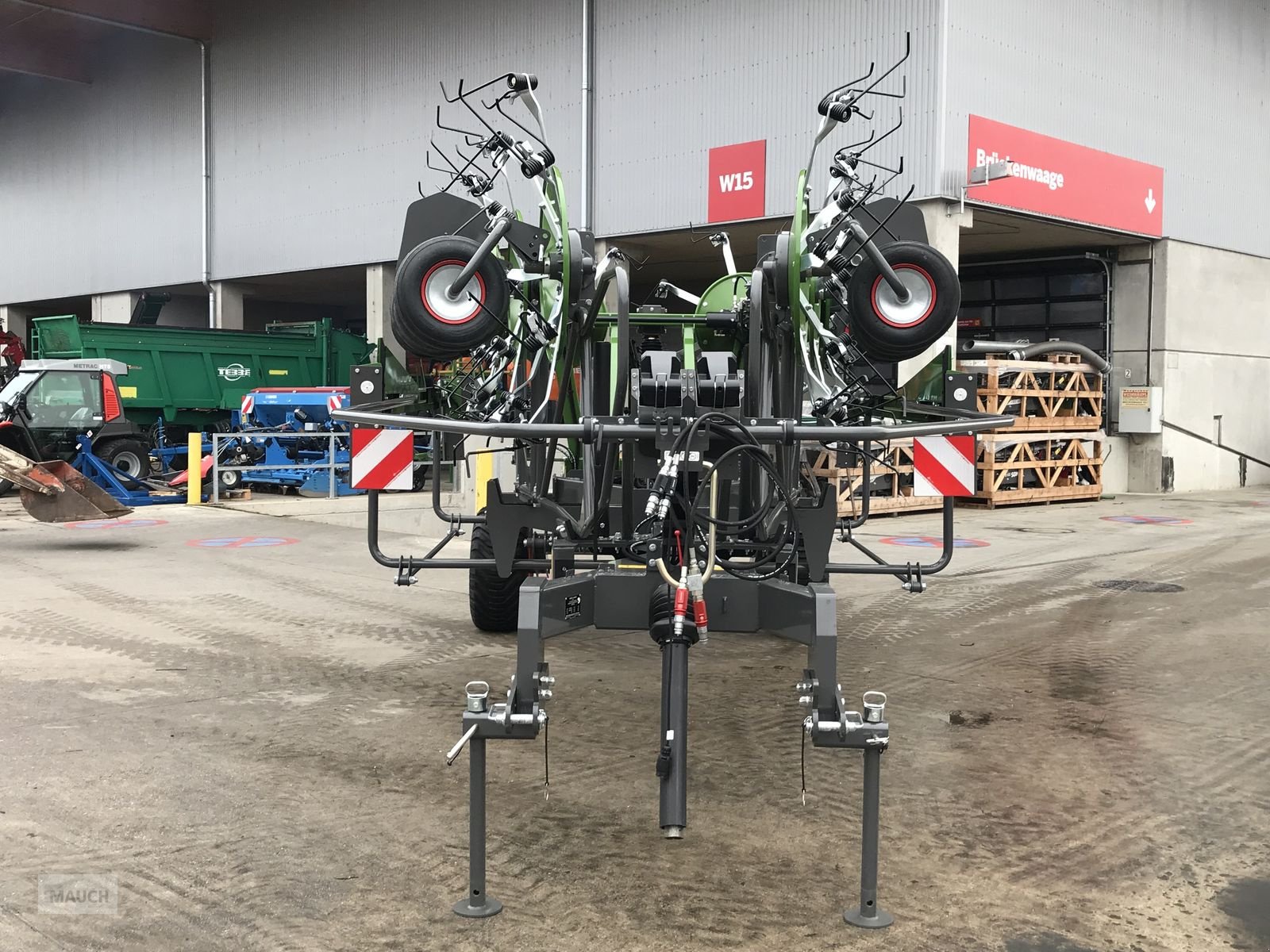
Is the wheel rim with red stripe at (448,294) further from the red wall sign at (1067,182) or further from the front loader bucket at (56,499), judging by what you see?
the red wall sign at (1067,182)

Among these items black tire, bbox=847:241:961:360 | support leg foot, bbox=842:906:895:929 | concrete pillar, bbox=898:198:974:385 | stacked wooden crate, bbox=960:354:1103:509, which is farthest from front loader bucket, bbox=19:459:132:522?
Answer: stacked wooden crate, bbox=960:354:1103:509

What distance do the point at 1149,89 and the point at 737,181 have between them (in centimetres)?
636

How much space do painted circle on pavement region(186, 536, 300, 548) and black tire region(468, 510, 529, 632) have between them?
498 centimetres

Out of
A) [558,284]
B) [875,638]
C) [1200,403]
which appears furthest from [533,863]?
[1200,403]

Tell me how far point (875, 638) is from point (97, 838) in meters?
4.43

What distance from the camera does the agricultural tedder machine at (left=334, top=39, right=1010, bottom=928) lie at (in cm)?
374

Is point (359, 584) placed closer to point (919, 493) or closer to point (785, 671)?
point (785, 671)

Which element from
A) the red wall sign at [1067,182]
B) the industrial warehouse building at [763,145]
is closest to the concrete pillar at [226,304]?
the industrial warehouse building at [763,145]

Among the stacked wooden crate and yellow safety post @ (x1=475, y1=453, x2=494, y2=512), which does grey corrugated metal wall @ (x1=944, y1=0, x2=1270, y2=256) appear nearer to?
the stacked wooden crate

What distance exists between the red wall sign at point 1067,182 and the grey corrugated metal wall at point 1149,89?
196mm

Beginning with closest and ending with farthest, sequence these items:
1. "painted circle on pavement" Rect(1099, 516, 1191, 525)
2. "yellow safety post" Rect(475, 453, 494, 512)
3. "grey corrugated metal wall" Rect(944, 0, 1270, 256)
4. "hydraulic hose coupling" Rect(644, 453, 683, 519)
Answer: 1. "hydraulic hose coupling" Rect(644, 453, 683, 519)
2. "yellow safety post" Rect(475, 453, 494, 512)
3. "painted circle on pavement" Rect(1099, 516, 1191, 525)
4. "grey corrugated metal wall" Rect(944, 0, 1270, 256)

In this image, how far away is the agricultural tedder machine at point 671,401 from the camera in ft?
12.3

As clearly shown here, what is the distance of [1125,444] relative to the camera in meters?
18.3
